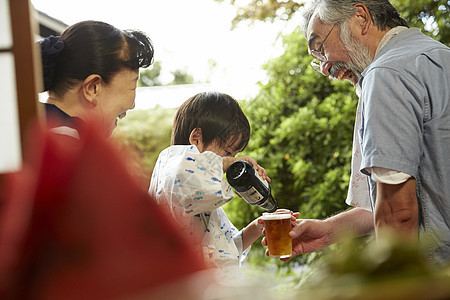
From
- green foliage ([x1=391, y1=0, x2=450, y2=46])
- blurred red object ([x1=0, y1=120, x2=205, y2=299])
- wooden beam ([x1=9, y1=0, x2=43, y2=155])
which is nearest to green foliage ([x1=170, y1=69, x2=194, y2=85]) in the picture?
green foliage ([x1=391, y1=0, x2=450, y2=46])

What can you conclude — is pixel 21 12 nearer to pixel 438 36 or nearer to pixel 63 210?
pixel 63 210

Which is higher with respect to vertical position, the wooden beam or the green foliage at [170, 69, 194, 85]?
the wooden beam

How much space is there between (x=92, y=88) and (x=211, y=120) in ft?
2.01

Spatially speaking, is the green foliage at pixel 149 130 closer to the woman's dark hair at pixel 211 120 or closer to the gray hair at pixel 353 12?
the woman's dark hair at pixel 211 120

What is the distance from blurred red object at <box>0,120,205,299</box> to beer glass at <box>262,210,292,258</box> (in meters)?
1.36

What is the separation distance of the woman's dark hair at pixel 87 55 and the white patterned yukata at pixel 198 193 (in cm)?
36

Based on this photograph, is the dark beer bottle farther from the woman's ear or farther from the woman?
the woman

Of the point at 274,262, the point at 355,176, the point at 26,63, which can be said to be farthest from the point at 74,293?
the point at 274,262

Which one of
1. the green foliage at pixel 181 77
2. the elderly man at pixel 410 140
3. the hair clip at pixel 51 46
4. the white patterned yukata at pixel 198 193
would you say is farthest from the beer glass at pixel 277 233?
→ the green foliage at pixel 181 77

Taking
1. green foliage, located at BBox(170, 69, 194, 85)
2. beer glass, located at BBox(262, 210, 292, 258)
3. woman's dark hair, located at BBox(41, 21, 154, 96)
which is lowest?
green foliage, located at BBox(170, 69, 194, 85)

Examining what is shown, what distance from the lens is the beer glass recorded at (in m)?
1.62

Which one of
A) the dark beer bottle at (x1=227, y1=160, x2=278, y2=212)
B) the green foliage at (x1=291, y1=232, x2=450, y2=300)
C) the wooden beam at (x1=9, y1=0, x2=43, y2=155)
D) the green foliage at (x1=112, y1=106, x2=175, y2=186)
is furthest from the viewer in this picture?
the green foliage at (x1=112, y1=106, x2=175, y2=186)

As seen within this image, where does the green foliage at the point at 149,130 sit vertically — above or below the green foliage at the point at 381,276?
below

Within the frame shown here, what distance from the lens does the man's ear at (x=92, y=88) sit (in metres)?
1.46
